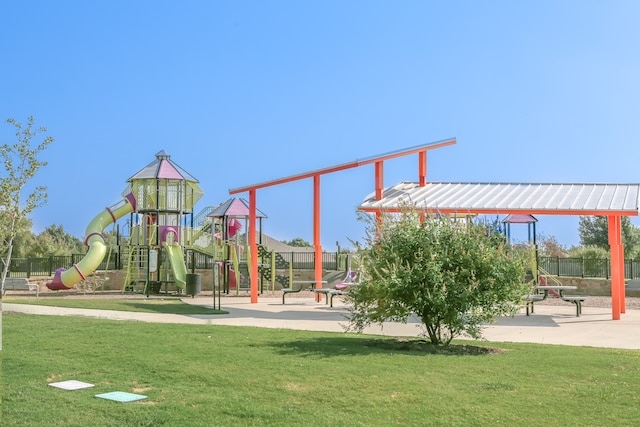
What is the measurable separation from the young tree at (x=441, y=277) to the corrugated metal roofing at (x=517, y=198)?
20.7ft

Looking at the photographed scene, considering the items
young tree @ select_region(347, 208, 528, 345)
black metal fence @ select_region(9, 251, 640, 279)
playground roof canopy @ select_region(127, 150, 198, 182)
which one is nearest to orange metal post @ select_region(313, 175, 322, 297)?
black metal fence @ select_region(9, 251, 640, 279)

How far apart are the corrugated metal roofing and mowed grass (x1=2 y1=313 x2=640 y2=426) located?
26.4ft

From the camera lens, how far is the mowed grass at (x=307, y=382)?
719cm

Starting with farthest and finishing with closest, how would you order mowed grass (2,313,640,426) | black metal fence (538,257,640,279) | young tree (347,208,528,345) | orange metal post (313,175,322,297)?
black metal fence (538,257,640,279) → orange metal post (313,175,322,297) → young tree (347,208,528,345) → mowed grass (2,313,640,426)

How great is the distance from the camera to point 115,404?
7684 millimetres

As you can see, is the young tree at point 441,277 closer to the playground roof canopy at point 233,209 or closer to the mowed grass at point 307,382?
the mowed grass at point 307,382

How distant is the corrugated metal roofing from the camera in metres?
20.0

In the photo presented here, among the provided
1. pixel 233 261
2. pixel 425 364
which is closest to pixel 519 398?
pixel 425 364

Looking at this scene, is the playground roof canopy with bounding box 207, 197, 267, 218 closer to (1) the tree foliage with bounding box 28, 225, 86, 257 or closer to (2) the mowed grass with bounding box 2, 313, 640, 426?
(1) the tree foliage with bounding box 28, 225, 86, 257

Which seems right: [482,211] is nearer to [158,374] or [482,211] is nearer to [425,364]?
[425,364]

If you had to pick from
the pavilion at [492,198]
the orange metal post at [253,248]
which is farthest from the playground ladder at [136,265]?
the pavilion at [492,198]

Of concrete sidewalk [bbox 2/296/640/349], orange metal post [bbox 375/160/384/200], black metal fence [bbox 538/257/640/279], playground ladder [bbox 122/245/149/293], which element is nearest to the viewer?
concrete sidewalk [bbox 2/296/640/349]

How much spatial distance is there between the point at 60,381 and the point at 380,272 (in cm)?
524

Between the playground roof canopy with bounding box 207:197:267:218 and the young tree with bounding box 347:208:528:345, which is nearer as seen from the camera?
the young tree with bounding box 347:208:528:345
